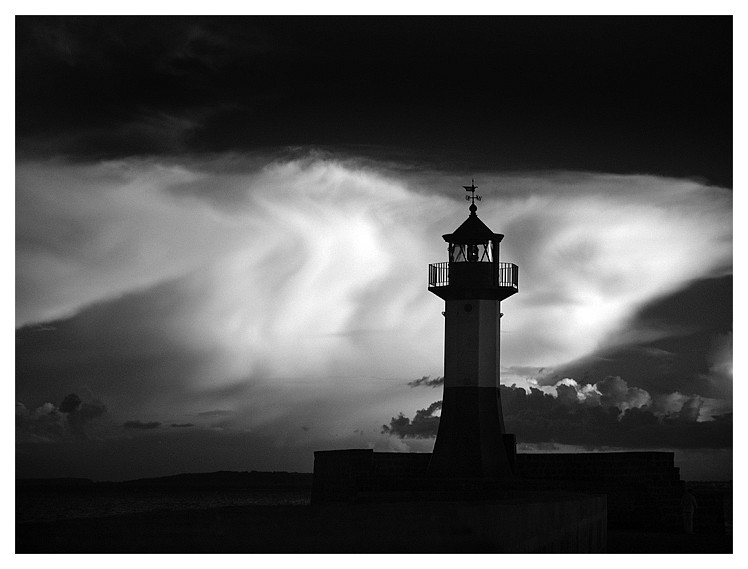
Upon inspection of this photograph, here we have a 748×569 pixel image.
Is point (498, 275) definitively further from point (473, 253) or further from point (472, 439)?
point (472, 439)

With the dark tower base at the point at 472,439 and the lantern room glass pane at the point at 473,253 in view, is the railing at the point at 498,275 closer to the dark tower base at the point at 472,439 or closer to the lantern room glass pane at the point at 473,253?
the lantern room glass pane at the point at 473,253

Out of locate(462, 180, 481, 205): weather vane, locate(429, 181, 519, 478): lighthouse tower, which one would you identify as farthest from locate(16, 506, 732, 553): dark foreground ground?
locate(462, 180, 481, 205): weather vane

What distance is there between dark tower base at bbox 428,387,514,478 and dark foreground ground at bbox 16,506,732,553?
33.6 feet

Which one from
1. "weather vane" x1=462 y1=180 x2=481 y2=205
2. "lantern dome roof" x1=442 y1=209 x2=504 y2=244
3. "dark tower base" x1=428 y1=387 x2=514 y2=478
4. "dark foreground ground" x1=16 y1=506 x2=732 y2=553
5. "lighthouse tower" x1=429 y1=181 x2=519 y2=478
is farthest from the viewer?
"lantern dome roof" x1=442 y1=209 x2=504 y2=244

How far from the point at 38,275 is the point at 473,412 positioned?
878 cm

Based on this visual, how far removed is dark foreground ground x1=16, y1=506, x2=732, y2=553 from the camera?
9195mm

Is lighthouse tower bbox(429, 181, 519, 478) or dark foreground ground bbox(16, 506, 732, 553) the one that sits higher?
lighthouse tower bbox(429, 181, 519, 478)

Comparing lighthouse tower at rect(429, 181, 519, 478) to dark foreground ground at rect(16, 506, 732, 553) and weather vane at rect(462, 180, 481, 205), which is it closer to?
weather vane at rect(462, 180, 481, 205)

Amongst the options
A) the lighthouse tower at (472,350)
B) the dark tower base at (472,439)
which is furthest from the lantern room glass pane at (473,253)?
the dark tower base at (472,439)

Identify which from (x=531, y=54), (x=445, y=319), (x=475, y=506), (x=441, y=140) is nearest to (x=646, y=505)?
(x=445, y=319)

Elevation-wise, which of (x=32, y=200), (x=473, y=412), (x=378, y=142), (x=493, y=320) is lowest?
(x=473, y=412)

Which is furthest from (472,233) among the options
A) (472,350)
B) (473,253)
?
(472,350)

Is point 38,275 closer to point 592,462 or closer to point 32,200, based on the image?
point 32,200
